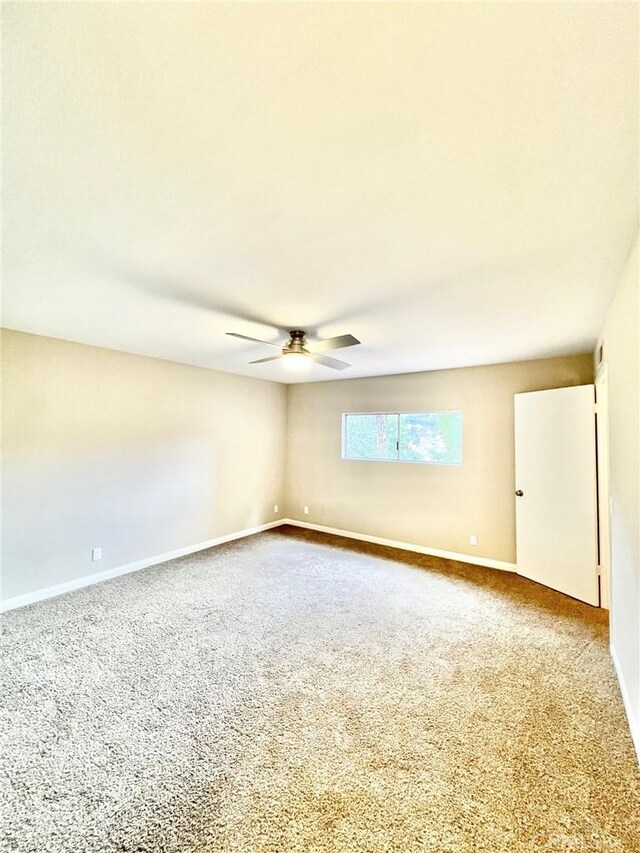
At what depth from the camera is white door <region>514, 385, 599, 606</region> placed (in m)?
3.23

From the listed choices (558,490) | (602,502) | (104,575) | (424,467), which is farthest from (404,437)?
(104,575)

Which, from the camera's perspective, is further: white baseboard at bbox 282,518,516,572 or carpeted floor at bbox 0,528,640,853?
white baseboard at bbox 282,518,516,572

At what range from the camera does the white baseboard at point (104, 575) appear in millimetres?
3117

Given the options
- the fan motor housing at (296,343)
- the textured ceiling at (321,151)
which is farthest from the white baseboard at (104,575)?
the fan motor housing at (296,343)

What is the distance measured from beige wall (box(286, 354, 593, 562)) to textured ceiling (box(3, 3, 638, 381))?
2.03 m

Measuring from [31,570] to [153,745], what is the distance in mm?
2438

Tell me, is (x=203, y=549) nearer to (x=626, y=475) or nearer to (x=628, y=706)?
(x=628, y=706)

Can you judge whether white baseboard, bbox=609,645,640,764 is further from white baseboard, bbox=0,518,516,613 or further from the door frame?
white baseboard, bbox=0,518,516,613

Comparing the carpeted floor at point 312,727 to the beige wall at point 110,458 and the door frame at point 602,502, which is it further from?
the beige wall at point 110,458

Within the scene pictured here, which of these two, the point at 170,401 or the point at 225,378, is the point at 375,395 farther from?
the point at 170,401

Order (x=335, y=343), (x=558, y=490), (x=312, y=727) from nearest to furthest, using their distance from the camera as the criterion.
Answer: (x=312, y=727) → (x=335, y=343) → (x=558, y=490)

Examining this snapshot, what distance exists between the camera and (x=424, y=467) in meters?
4.75

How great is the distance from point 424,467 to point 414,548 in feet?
3.74

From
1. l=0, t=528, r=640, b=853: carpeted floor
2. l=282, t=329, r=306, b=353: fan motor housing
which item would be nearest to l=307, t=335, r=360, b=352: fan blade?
l=282, t=329, r=306, b=353: fan motor housing
